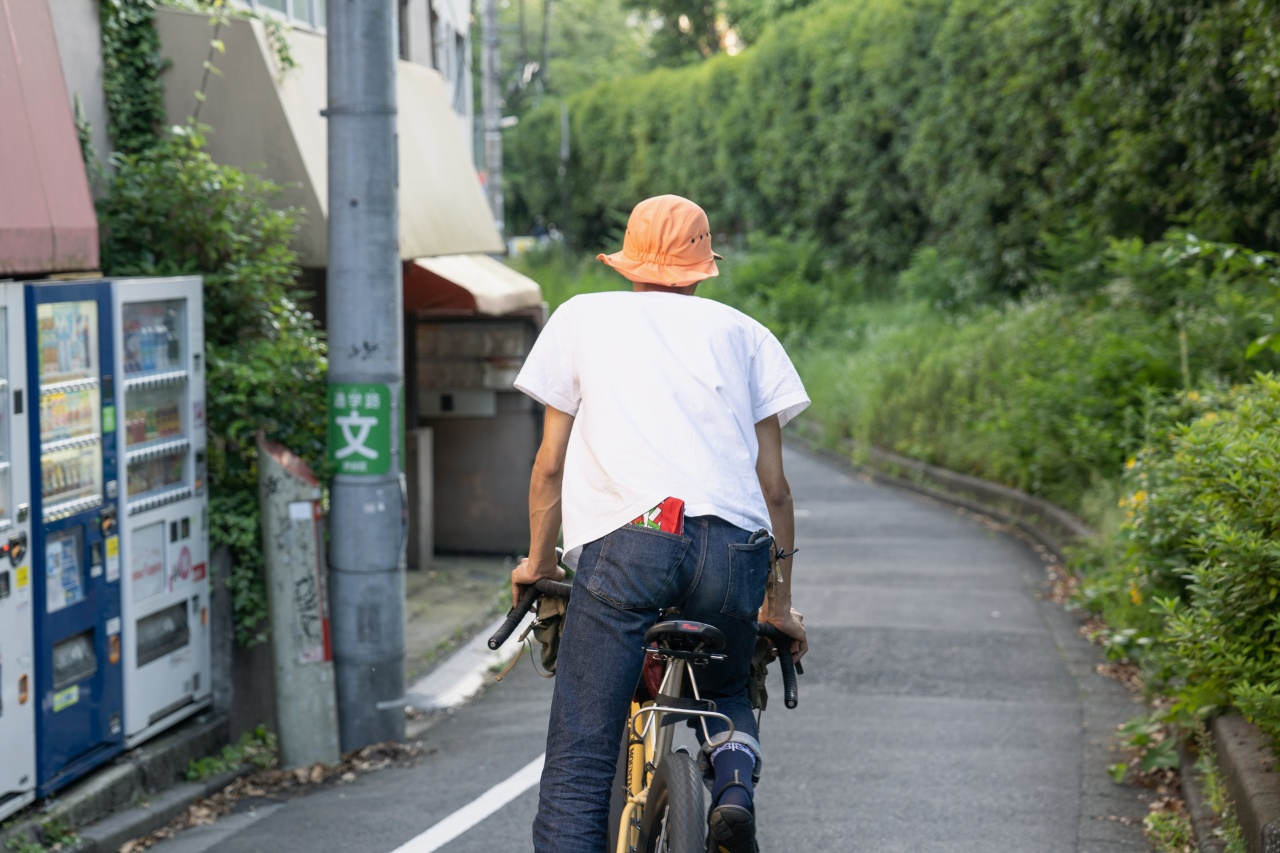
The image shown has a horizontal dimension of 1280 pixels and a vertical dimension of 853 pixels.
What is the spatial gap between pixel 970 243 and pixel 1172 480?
16.1 meters

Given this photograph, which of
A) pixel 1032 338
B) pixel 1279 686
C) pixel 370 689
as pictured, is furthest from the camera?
pixel 1032 338

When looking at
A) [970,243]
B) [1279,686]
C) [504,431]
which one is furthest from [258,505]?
[970,243]

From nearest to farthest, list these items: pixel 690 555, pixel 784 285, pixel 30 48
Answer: pixel 690 555, pixel 30 48, pixel 784 285

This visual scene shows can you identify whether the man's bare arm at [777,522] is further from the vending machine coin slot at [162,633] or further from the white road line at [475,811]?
the vending machine coin slot at [162,633]

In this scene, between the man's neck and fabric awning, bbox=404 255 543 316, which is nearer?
the man's neck

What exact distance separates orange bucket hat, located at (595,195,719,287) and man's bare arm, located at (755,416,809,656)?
44 centimetres

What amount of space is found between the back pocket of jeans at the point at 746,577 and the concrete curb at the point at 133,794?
126 inches

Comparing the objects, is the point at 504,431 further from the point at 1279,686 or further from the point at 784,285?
the point at 784,285

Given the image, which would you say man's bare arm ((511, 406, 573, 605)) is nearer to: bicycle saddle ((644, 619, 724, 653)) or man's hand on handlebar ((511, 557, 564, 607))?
man's hand on handlebar ((511, 557, 564, 607))

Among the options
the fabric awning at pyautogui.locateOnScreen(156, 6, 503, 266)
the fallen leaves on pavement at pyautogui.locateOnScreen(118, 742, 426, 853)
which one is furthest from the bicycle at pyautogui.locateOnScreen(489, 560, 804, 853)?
the fabric awning at pyautogui.locateOnScreen(156, 6, 503, 266)

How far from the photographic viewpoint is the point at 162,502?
22.5 feet

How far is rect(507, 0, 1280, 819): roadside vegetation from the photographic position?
631cm

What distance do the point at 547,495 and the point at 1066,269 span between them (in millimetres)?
14679

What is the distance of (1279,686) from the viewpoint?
15.8 feet
